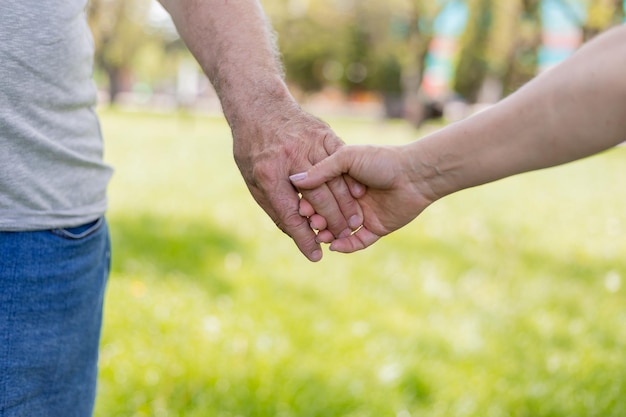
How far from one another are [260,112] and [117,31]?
1355 inches

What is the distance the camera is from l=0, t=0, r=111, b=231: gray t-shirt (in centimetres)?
146

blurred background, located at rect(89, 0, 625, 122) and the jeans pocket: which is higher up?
the jeans pocket

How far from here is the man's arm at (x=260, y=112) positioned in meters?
1.72

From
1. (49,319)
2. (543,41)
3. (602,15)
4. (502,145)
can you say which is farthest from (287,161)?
(543,41)

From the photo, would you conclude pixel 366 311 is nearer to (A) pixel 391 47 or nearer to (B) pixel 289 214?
(B) pixel 289 214

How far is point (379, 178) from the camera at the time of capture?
1.74m

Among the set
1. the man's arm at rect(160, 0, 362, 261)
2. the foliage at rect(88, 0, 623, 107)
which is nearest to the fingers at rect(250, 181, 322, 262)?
the man's arm at rect(160, 0, 362, 261)

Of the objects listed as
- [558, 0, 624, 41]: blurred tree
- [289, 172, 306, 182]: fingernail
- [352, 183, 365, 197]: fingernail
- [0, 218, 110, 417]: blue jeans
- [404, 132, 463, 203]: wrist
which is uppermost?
[404, 132, 463, 203]: wrist

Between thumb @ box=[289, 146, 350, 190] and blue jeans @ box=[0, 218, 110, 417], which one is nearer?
blue jeans @ box=[0, 218, 110, 417]

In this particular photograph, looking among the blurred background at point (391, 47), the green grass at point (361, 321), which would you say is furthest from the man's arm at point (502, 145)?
the blurred background at point (391, 47)

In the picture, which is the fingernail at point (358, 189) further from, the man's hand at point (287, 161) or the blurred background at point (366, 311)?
the blurred background at point (366, 311)

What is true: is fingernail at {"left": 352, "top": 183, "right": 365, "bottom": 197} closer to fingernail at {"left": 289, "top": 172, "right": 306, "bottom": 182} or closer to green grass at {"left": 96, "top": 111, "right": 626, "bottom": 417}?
fingernail at {"left": 289, "top": 172, "right": 306, "bottom": 182}

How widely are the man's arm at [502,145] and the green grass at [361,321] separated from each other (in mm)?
1230

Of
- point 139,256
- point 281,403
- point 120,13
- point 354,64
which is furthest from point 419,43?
point 281,403
